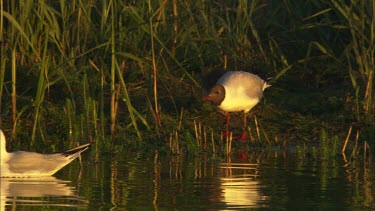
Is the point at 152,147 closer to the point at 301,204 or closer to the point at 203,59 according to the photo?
the point at 203,59

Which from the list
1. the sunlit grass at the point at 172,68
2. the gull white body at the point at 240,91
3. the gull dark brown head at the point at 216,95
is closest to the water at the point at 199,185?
the sunlit grass at the point at 172,68

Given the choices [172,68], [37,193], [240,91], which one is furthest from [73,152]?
[172,68]

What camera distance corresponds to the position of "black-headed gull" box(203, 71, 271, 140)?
13398 mm

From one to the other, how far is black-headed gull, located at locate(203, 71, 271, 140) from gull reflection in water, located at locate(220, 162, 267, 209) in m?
2.61

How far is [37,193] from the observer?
29.3ft

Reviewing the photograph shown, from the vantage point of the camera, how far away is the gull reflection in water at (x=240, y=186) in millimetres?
8445

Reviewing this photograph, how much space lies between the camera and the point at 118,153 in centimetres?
1144

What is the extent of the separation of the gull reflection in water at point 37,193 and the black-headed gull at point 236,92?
3.74 metres

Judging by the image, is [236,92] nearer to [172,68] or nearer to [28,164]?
[172,68]

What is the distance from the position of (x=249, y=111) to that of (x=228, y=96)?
45cm

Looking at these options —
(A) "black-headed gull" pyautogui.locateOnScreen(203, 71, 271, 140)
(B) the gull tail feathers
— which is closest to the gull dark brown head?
(A) "black-headed gull" pyautogui.locateOnScreen(203, 71, 271, 140)

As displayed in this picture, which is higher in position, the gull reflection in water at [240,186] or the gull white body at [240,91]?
the gull white body at [240,91]

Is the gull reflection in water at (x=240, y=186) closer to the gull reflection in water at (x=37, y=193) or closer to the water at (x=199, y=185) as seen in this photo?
the water at (x=199, y=185)

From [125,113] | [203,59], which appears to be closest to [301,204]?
[125,113]
